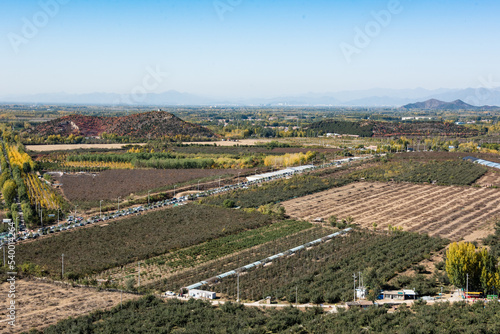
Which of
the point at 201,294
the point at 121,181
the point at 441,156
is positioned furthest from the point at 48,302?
the point at 441,156

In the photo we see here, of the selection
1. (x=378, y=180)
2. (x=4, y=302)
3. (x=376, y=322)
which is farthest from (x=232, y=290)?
(x=378, y=180)

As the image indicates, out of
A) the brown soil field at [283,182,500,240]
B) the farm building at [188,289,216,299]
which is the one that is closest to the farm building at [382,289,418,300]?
the farm building at [188,289,216,299]

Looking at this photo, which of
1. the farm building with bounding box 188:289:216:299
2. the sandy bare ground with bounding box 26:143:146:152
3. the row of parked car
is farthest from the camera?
the sandy bare ground with bounding box 26:143:146:152

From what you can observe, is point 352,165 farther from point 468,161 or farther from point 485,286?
point 485,286

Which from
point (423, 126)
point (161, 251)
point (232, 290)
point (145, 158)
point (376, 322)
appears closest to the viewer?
point (376, 322)

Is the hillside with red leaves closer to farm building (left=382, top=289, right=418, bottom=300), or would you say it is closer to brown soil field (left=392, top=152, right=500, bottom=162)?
brown soil field (left=392, top=152, right=500, bottom=162)
